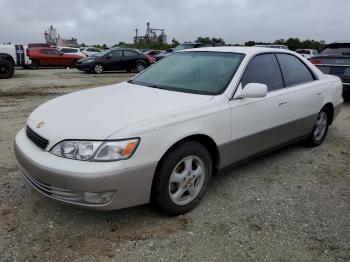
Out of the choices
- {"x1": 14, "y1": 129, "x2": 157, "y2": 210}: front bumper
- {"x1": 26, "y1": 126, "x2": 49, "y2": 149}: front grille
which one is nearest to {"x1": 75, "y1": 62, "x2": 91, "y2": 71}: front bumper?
{"x1": 26, "y1": 126, "x2": 49, "y2": 149}: front grille

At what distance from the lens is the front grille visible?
3.06 m

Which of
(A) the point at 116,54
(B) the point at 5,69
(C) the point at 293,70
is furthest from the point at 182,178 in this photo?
(A) the point at 116,54

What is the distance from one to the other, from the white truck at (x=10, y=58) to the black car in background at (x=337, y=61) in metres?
11.4

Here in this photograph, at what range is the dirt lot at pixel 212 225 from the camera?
283cm

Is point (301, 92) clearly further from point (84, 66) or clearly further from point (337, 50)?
point (84, 66)

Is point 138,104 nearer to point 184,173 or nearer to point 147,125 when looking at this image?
point 147,125

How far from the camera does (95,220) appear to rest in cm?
326

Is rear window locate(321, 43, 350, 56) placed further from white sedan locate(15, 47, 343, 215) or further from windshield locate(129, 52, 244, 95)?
windshield locate(129, 52, 244, 95)

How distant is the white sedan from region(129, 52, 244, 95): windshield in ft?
0.04

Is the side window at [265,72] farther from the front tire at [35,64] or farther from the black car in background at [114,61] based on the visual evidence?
the front tire at [35,64]

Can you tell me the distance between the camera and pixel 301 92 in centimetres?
468

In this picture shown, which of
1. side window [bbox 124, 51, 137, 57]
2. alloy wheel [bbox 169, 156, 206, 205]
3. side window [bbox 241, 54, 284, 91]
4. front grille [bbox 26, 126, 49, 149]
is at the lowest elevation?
alloy wheel [bbox 169, 156, 206, 205]

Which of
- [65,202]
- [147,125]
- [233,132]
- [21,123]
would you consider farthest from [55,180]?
[21,123]

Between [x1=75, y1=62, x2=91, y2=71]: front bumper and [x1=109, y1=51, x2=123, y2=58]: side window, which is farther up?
[x1=109, y1=51, x2=123, y2=58]: side window
